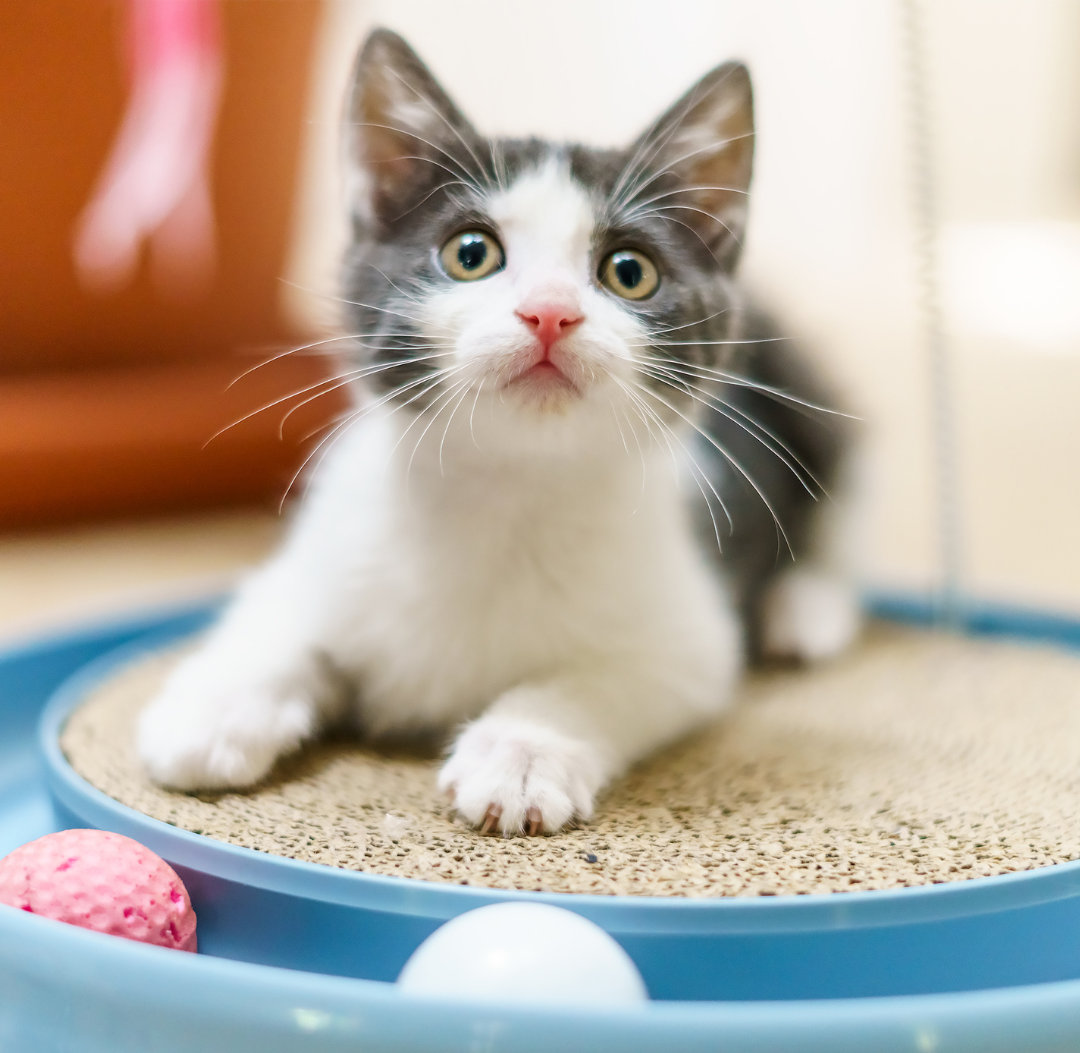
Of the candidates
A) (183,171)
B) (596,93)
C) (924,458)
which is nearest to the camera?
(596,93)

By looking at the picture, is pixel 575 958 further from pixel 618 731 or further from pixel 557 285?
pixel 557 285

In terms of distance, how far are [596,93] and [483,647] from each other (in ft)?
4.80

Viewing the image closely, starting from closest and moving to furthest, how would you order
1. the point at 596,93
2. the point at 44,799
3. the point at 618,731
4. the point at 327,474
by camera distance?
1. the point at 618,731
2. the point at 44,799
3. the point at 327,474
4. the point at 596,93

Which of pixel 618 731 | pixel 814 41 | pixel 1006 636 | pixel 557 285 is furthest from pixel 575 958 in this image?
pixel 814 41

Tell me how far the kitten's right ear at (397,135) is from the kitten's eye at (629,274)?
17 centimetres

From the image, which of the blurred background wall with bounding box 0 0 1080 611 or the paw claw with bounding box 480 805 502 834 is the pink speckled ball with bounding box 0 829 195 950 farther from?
the blurred background wall with bounding box 0 0 1080 611

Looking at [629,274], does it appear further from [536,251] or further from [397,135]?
[397,135]

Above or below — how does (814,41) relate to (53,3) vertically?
below

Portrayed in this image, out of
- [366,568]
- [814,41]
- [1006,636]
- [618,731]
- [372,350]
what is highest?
[814,41]

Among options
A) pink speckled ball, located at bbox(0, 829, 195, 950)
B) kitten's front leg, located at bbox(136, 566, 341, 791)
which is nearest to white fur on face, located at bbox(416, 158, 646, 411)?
kitten's front leg, located at bbox(136, 566, 341, 791)

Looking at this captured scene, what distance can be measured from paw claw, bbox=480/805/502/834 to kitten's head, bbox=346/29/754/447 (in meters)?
0.35

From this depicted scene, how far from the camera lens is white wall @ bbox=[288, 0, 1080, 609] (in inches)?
77.6

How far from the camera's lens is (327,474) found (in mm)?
1302

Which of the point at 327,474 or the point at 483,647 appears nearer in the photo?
the point at 483,647
